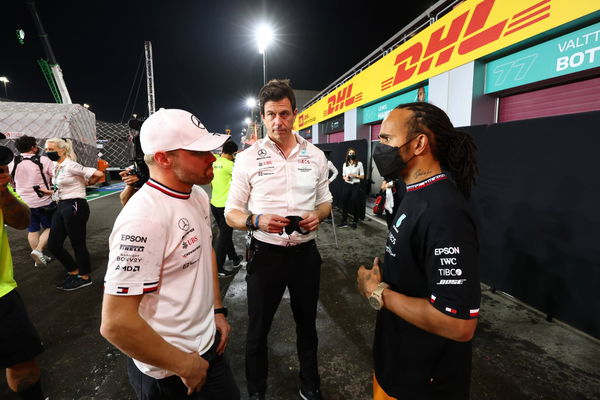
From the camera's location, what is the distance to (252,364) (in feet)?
7.29

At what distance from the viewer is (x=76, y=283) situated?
4426 mm

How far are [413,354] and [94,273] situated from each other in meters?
5.63

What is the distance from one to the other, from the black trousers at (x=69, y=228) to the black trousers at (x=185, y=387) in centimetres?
382

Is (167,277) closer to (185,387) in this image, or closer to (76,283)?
(185,387)

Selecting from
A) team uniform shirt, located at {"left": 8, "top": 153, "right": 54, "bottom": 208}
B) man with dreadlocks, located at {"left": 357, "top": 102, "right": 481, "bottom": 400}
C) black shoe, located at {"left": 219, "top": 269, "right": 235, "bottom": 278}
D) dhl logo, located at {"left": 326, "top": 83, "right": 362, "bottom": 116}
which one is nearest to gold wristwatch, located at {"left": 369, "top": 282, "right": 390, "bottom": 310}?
man with dreadlocks, located at {"left": 357, "top": 102, "right": 481, "bottom": 400}

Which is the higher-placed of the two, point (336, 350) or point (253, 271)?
point (253, 271)

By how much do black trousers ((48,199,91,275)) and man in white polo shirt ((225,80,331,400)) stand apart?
11.3ft

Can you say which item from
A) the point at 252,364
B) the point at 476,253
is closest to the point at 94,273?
the point at 252,364

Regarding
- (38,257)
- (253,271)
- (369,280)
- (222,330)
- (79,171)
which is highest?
(79,171)

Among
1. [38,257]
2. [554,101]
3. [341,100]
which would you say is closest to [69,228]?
[38,257]

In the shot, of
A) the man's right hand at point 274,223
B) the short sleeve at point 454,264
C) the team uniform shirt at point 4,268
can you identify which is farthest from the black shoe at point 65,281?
the short sleeve at point 454,264

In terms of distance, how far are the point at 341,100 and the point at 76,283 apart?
36.2 ft

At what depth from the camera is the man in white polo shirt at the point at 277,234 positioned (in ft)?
7.08

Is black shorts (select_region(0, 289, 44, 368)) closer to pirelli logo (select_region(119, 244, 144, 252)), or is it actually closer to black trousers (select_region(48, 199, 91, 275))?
pirelli logo (select_region(119, 244, 144, 252))
